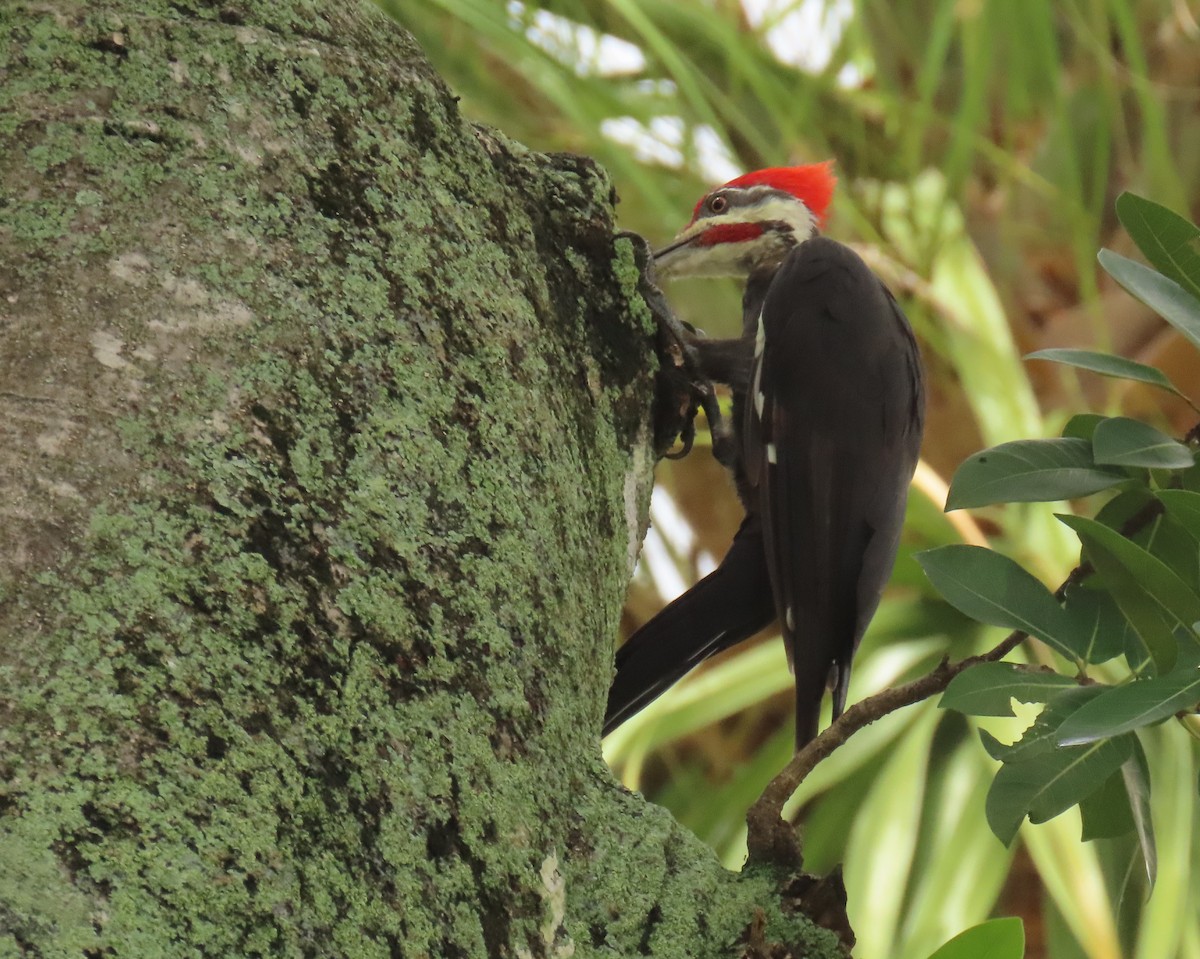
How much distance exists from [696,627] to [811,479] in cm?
26

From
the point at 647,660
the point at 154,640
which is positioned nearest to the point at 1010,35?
the point at 647,660

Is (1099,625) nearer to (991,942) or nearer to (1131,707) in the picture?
(1131,707)

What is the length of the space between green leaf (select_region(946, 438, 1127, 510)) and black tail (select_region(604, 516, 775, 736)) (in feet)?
2.11

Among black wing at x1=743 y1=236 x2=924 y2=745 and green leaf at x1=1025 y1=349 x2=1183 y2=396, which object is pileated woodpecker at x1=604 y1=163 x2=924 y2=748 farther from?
green leaf at x1=1025 y1=349 x2=1183 y2=396

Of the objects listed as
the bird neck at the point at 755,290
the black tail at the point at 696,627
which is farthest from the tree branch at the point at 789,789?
the bird neck at the point at 755,290

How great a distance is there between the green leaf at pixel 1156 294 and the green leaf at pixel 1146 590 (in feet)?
0.64

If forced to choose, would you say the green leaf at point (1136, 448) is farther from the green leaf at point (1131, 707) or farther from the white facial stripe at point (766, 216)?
the white facial stripe at point (766, 216)

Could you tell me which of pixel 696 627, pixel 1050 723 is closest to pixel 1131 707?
pixel 1050 723

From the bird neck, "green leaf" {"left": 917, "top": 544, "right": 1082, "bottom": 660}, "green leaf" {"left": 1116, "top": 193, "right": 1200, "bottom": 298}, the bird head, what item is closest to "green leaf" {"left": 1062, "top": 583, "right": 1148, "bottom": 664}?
"green leaf" {"left": 917, "top": 544, "right": 1082, "bottom": 660}

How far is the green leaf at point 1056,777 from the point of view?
982mm

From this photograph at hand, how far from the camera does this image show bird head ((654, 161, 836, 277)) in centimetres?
227

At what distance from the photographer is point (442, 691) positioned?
33.4 inches

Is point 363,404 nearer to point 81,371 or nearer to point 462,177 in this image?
point 81,371

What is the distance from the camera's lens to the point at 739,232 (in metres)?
2.28
